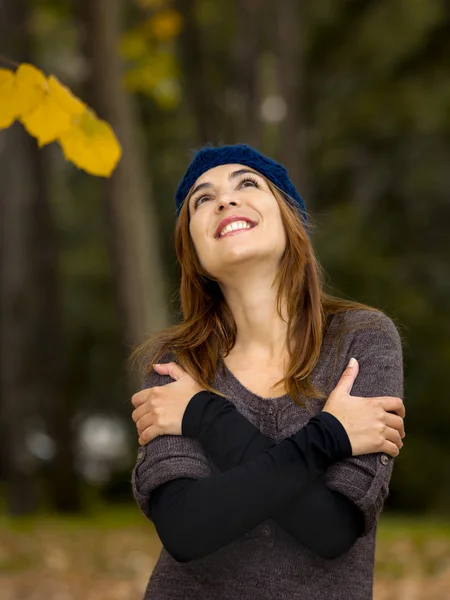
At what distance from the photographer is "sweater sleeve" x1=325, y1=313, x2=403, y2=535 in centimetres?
210

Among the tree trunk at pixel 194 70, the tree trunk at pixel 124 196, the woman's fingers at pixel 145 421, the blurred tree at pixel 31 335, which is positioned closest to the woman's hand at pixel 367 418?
the woman's fingers at pixel 145 421

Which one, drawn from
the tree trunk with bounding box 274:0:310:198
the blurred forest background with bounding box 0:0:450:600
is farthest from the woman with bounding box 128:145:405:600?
the tree trunk with bounding box 274:0:310:198

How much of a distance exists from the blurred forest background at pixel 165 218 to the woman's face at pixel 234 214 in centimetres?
272

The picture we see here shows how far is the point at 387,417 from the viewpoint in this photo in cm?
215

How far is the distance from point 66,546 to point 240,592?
517 centimetres

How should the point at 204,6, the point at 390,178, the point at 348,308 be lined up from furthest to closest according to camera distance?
1. the point at 390,178
2. the point at 204,6
3. the point at 348,308

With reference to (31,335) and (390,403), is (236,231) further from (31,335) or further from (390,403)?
(31,335)

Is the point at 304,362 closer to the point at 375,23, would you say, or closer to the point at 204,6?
the point at 375,23

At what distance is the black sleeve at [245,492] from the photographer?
2.03 m

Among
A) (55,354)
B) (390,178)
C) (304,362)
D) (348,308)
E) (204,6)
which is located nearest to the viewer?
(304,362)

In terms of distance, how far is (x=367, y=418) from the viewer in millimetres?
2129

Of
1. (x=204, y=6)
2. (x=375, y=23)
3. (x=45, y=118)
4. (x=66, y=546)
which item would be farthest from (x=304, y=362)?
(x=204, y=6)

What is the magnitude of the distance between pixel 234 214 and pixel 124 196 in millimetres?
4123

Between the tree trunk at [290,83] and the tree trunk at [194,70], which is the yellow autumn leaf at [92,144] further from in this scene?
the tree trunk at [194,70]
